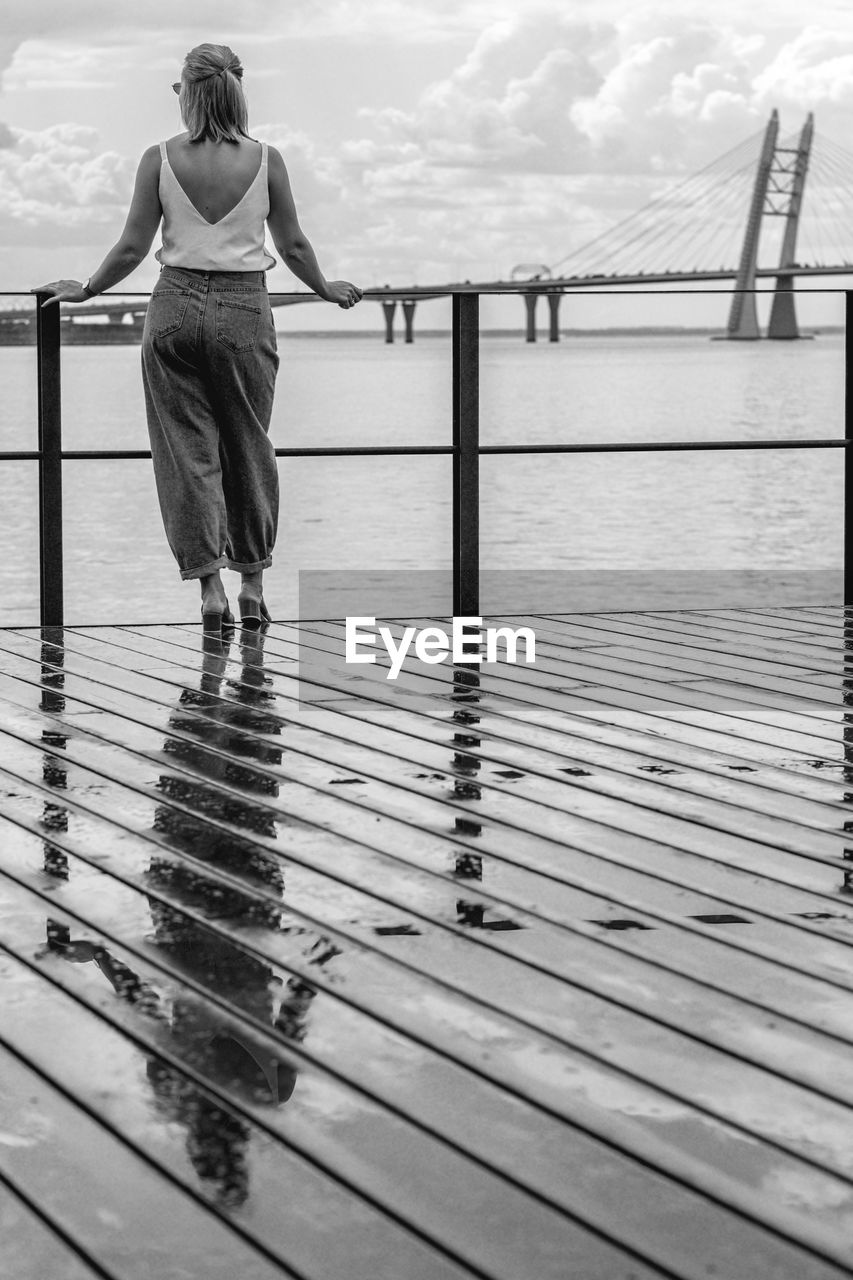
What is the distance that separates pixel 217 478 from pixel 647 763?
1.58m

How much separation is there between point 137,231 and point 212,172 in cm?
19

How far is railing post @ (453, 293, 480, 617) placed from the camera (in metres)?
4.39

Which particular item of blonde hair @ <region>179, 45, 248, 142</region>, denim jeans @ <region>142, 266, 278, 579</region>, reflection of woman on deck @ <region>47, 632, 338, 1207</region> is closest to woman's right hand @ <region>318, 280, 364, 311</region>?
denim jeans @ <region>142, 266, 278, 579</region>

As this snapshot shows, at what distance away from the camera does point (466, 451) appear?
443 cm

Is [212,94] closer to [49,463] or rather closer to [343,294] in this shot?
[343,294]

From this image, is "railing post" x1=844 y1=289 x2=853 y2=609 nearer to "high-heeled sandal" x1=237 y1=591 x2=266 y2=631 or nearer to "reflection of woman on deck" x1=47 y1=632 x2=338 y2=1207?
"high-heeled sandal" x1=237 y1=591 x2=266 y2=631

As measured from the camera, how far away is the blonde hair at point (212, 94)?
12.6 feet

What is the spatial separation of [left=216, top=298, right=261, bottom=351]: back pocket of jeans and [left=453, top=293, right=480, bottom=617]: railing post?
63cm

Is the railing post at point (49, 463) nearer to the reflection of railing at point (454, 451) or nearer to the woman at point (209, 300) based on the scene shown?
the reflection of railing at point (454, 451)

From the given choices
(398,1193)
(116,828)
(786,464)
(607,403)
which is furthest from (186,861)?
(607,403)

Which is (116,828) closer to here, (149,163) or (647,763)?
(647,763)

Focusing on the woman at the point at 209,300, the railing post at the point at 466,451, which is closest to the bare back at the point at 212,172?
the woman at the point at 209,300

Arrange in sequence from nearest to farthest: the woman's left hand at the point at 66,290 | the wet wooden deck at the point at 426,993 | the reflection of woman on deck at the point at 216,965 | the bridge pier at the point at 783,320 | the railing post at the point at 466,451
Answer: the wet wooden deck at the point at 426,993 → the reflection of woman on deck at the point at 216,965 → the woman's left hand at the point at 66,290 → the railing post at the point at 466,451 → the bridge pier at the point at 783,320

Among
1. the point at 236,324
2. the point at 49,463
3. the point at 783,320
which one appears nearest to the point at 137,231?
the point at 236,324
